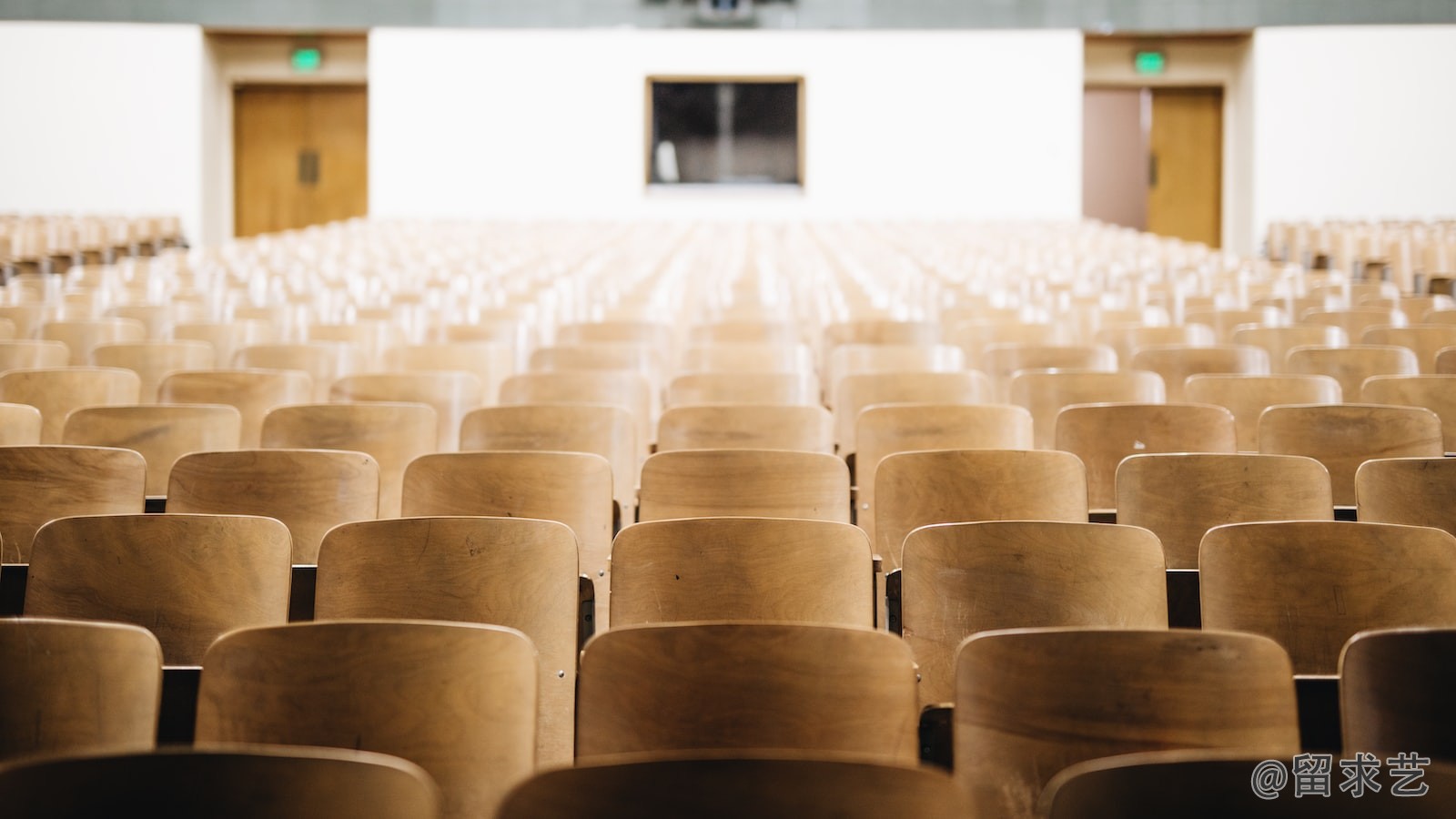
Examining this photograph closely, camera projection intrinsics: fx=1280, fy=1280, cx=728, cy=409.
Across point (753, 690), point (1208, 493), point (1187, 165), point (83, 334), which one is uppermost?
point (1187, 165)

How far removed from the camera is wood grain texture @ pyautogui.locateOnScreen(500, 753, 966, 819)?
123cm

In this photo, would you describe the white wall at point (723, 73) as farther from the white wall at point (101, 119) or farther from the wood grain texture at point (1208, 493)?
the wood grain texture at point (1208, 493)

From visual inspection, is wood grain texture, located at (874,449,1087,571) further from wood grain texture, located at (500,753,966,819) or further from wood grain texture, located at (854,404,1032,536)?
wood grain texture, located at (500,753,966,819)

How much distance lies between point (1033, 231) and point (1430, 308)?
292 inches

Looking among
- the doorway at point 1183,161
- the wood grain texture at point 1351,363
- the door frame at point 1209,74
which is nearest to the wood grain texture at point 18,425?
the wood grain texture at point 1351,363

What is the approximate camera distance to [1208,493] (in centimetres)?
271

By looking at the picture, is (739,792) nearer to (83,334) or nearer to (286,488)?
(286,488)

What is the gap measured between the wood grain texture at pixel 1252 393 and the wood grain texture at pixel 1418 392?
0.32ft

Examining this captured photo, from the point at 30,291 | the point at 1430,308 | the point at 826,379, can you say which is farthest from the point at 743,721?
the point at 30,291

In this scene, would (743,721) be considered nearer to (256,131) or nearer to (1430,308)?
(1430,308)

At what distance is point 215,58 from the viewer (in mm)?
17734

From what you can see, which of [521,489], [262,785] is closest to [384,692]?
[262,785]

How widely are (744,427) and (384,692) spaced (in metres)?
1.78

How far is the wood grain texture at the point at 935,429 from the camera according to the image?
3.31 m
